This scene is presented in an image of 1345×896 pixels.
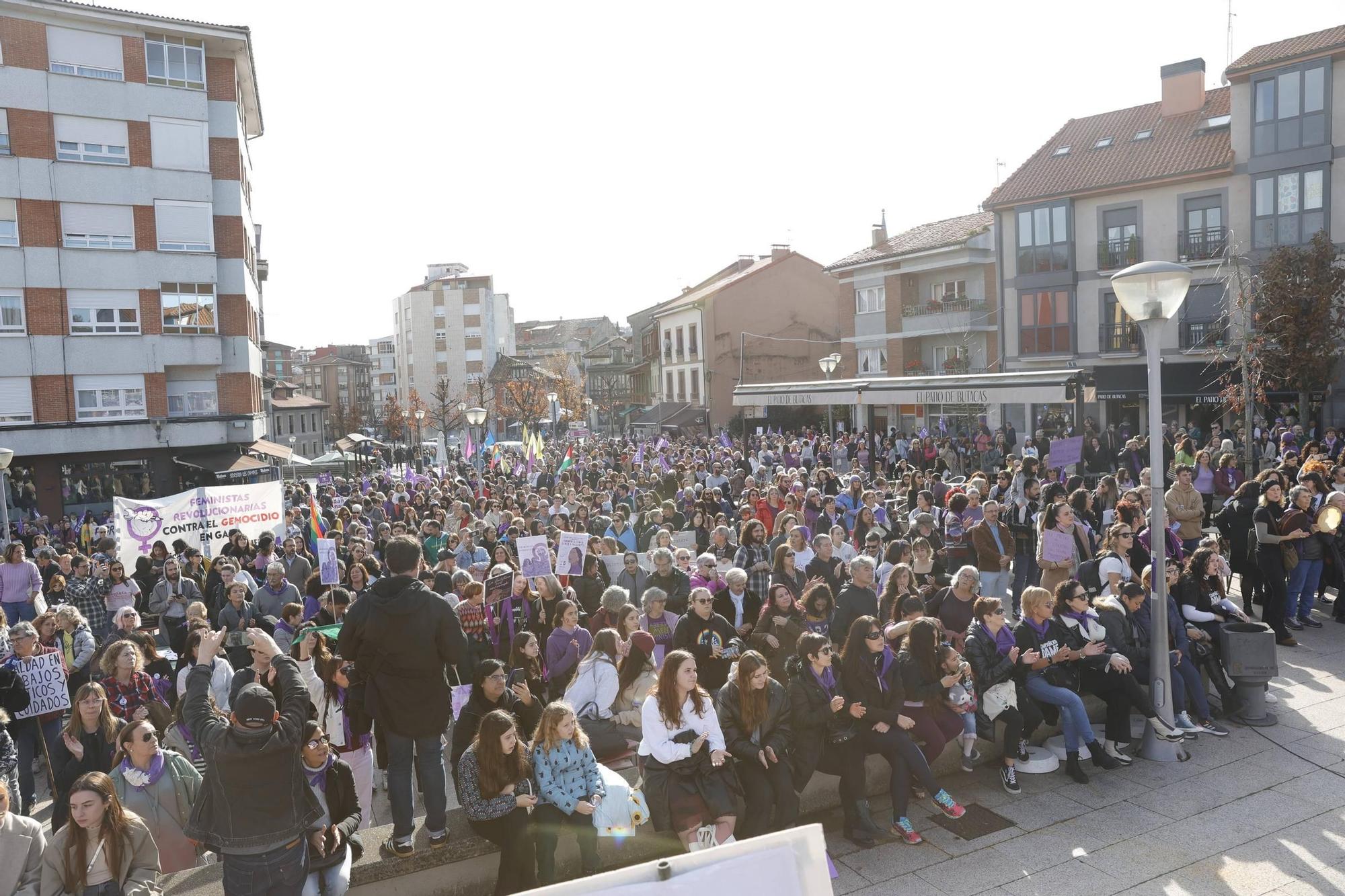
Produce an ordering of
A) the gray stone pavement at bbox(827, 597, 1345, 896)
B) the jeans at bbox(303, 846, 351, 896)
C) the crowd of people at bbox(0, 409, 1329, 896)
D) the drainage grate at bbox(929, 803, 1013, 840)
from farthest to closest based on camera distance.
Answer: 1. the drainage grate at bbox(929, 803, 1013, 840)
2. the gray stone pavement at bbox(827, 597, 1345, 896)
3. the jeans at bbox(303, 846, 351, 896)
4. the crowd of people at bbox(0, 409, 1329, 896)

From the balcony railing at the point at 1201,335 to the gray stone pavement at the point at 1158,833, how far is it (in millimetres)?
25649

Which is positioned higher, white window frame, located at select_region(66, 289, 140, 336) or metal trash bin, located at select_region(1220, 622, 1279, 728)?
white window frame, located at select_region(66, 289, 140, 336)

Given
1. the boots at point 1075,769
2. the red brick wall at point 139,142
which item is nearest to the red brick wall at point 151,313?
the red brick wall at point 139,142

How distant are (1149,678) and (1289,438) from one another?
16.6 meters

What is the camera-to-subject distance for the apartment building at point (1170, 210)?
28.9 metres

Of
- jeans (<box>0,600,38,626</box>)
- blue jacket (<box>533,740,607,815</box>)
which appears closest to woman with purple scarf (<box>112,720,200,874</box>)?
blue jacket (<box>533,740,607,815</box>)

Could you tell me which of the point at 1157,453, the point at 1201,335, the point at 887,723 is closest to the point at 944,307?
the point at 1201,335

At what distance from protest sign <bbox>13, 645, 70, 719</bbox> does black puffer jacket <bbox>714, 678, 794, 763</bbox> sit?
5398mm

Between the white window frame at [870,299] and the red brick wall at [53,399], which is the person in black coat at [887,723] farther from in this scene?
the white window frame at [870,299]

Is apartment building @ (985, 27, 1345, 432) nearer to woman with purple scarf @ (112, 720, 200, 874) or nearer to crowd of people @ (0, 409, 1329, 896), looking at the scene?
crowd of people @ (0, 409, 1329, 896)

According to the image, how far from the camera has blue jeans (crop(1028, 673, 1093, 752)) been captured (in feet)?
24.3

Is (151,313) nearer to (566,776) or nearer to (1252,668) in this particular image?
(566,776)

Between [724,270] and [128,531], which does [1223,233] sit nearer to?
[128,531]

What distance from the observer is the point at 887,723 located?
6801 millimetres
